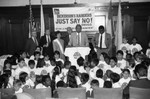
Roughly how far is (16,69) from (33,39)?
234 centimetres

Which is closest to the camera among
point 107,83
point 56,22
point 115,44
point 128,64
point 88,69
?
point 107,83

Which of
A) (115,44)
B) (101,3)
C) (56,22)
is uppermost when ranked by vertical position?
(101,3)

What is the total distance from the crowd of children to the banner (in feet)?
8.10

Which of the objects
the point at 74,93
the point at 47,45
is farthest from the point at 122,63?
the point at 47,45

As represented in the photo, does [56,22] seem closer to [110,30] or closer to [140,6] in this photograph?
[110,30]

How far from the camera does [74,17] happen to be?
933 cm

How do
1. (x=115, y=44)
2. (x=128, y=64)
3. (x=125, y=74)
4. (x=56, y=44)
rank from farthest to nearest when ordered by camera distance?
(x=115, y=44) → (x=56, y=44) → (x=128, y=64) → (x=125, y=74)

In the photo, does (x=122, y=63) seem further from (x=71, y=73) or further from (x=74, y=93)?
(x=74, y=93)

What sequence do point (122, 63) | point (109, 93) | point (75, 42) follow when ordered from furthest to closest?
point (75, 42) → point (122, 63) → point (109, 93)

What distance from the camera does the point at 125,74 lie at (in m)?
5.15

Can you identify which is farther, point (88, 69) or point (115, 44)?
point (115, 44)

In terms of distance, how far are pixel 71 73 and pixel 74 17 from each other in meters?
4.36

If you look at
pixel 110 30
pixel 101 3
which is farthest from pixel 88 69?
pixel 101 3

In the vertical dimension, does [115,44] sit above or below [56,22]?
below
